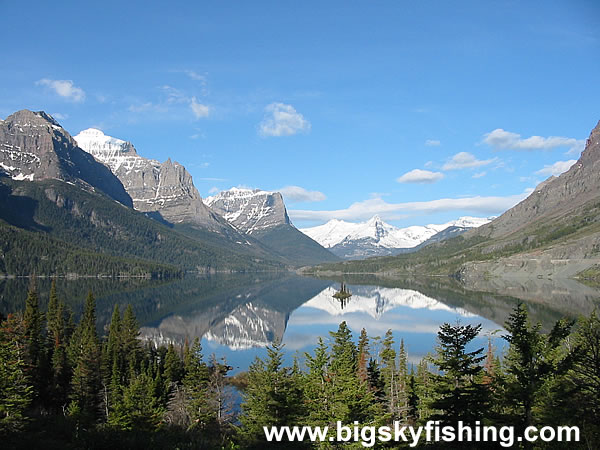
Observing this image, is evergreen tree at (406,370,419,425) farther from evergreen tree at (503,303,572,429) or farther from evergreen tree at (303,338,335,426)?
evergreen tree at (503,303,572,429)

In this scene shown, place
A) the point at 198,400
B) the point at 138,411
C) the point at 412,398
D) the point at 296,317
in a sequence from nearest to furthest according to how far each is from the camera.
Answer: the point at 138,411, the point at 198,400, the point at 412,398, the point at 296,317

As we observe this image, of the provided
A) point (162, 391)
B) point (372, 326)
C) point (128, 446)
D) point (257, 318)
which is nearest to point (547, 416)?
point (128, 446)

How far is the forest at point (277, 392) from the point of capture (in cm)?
2366

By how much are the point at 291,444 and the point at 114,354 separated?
39826 millimetres

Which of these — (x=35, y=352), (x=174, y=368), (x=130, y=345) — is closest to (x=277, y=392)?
(x=174, y=368)

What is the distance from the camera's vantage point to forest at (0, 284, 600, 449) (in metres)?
23.7

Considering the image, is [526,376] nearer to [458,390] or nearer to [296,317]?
[458,390]

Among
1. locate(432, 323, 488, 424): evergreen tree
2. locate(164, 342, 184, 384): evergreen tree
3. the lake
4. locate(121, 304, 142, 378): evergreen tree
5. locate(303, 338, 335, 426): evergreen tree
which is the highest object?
locate(432, 323, 488, 424): evergreen tree

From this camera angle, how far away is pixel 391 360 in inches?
2120

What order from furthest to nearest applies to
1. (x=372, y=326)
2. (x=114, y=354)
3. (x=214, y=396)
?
(x=372, y=326), (x=114, y=354), (x=214, y=396)

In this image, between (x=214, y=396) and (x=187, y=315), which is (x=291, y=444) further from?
(x=187, y=315)

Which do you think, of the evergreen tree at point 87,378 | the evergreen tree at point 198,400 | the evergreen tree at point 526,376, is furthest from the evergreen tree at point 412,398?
the evergreen tree at point 87,378

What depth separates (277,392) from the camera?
3297cm

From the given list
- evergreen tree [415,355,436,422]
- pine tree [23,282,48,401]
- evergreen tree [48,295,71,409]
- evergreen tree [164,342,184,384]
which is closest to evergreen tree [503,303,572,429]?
evergreen tree [415,355,436,422]
